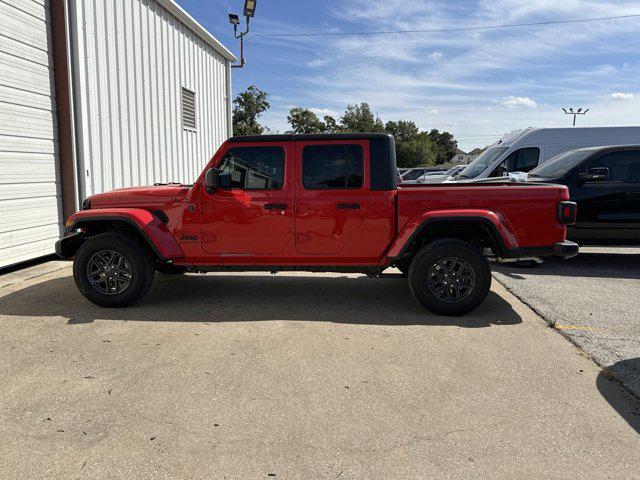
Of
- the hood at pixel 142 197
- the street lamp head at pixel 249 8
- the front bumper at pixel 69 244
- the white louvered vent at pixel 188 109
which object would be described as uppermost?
the street lamp head at pixel 249 8

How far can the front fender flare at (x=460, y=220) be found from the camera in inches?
191

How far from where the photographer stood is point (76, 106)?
775 centimetres

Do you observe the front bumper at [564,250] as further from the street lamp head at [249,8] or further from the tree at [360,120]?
the tree at [360,120]

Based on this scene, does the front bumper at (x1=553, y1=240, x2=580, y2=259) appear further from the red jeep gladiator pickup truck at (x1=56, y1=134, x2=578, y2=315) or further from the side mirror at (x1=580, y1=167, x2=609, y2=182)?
the side mirror at (x1=580, y1=167, x2=609, y2=182)

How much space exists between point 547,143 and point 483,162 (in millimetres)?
1551

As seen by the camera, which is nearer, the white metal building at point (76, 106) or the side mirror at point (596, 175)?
the white metal building at point (76, 106)

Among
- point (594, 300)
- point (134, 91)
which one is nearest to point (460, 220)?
point (594, 300)

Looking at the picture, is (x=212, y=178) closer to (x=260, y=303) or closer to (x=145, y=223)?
(x=145, y=223)

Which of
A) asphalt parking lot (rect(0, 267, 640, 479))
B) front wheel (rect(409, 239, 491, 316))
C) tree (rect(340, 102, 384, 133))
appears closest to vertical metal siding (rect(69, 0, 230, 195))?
asphalt parking lot (rect(0, 267, 640, 479))

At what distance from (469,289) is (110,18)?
7537mm

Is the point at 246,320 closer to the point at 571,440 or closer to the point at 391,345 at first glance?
the point at 391,345

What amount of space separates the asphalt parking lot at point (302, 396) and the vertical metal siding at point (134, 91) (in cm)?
376

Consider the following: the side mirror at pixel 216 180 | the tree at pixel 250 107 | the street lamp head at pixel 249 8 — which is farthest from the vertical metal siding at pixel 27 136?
the tree at pixel 250 107

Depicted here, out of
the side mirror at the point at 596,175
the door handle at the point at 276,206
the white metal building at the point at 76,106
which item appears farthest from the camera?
the side mirror at the point at 596,175
